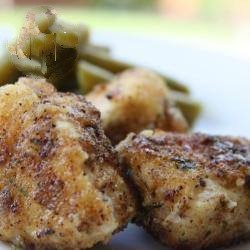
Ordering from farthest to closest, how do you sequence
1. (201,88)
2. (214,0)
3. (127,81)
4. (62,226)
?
(214,0)
(201,88)
(127,81)
(62,226)

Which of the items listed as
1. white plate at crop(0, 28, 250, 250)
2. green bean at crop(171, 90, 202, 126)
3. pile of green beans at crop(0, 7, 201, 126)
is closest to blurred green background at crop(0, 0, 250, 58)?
white plate at crop(0, 28, 250, 250)

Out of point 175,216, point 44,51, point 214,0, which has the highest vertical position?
point 44,51

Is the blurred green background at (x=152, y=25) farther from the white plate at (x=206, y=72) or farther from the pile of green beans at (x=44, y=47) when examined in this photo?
the pile of green beans at (x=44, y=47)

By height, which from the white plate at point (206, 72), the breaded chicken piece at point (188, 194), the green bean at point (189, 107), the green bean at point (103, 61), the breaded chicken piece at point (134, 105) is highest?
the breaded chicken piece at point (188, 194)

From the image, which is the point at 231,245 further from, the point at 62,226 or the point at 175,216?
the point at 62,226

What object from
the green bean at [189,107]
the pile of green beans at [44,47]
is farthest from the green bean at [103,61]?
the pile of green beans at [44,47]

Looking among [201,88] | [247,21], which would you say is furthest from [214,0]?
[201,88]
